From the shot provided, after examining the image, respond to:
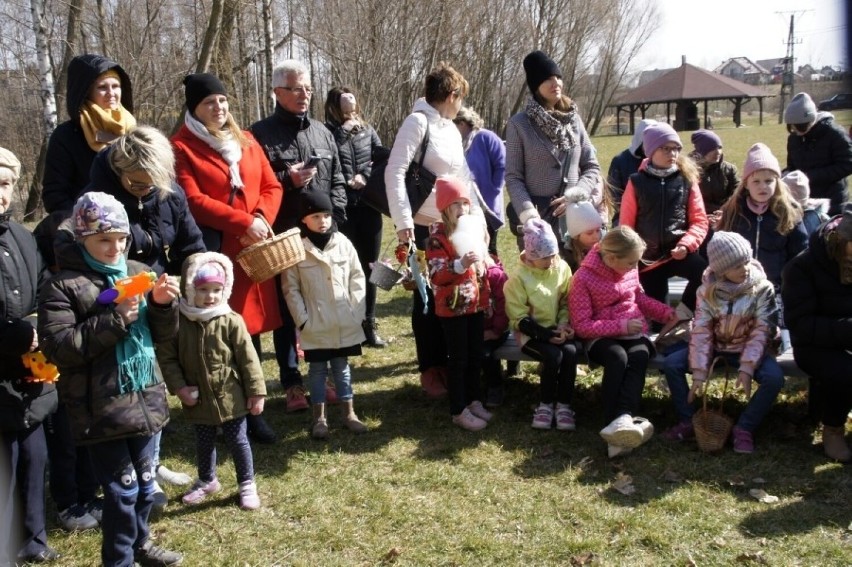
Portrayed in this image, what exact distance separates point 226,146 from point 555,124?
7.35 feet

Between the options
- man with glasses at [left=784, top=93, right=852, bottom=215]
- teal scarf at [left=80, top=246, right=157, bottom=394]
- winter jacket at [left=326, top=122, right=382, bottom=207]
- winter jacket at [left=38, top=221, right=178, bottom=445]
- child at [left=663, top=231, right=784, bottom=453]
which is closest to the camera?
winter jacket at [left=38, top=221, right=178, bottom=445]

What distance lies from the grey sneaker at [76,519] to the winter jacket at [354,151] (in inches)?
118

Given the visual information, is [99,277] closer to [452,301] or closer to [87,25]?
[452,301]

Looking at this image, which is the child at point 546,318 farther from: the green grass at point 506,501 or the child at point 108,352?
the child at point 108,352

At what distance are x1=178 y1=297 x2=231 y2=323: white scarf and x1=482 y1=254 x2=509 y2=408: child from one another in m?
1.94

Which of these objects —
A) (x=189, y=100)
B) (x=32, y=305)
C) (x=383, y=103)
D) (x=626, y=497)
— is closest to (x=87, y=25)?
(x=383, y=103)

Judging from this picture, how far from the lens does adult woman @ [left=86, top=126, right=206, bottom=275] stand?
3.69 meters

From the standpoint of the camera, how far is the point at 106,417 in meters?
3.08

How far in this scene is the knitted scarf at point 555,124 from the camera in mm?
5324

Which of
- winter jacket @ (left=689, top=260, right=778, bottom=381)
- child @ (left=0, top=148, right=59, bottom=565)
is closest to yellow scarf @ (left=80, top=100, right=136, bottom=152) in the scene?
child @ (left=0, top=148, right=59, bottom=565)

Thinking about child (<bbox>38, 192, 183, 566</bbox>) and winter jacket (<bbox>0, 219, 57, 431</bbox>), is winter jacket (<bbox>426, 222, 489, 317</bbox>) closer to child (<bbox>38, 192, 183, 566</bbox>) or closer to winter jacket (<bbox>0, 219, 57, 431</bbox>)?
child (<bbox>38, 192, 183, 566</bbox>)

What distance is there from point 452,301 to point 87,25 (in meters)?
17.0

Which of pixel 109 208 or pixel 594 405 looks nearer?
pixel 109 208

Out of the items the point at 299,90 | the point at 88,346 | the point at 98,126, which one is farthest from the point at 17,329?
the point at 299,90
